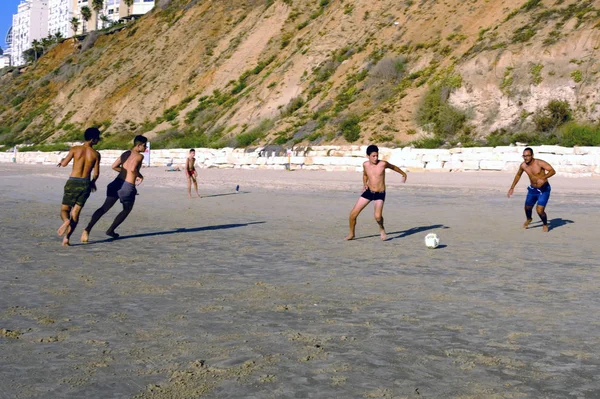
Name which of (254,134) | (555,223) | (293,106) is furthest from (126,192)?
(293,106)

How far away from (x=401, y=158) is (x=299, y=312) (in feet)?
87.9

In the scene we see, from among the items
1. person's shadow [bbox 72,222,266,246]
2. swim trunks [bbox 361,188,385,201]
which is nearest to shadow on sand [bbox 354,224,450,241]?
swim trunks [bbox 361,188,385,201]

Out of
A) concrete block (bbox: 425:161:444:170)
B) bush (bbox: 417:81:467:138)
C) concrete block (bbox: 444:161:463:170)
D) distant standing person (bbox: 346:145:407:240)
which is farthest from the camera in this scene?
bush (bbox: 417:81:467:138)

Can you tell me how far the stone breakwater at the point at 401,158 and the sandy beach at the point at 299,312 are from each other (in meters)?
14.9

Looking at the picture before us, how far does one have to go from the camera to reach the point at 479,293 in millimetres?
7316

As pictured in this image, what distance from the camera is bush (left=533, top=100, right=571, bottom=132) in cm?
3256

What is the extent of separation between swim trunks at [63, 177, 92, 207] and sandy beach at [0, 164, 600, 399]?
25.8 inches

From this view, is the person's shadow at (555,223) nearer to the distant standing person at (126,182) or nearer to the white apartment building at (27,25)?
the distant standing person at (126,182)

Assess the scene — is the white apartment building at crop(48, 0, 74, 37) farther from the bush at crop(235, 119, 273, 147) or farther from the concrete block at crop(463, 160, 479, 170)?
the concrete block at crop(463, 160, 479, 170)

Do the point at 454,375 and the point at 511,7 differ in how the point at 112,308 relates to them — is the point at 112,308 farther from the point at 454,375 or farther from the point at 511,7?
the point at 511,7

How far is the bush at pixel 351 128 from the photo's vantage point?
120 feet

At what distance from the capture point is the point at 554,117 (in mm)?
32750

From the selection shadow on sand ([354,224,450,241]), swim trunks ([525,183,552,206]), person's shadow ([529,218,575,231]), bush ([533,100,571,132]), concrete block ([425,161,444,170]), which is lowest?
shadow on sand ([354,224,450,241])

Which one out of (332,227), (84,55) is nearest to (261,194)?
(332,227)
